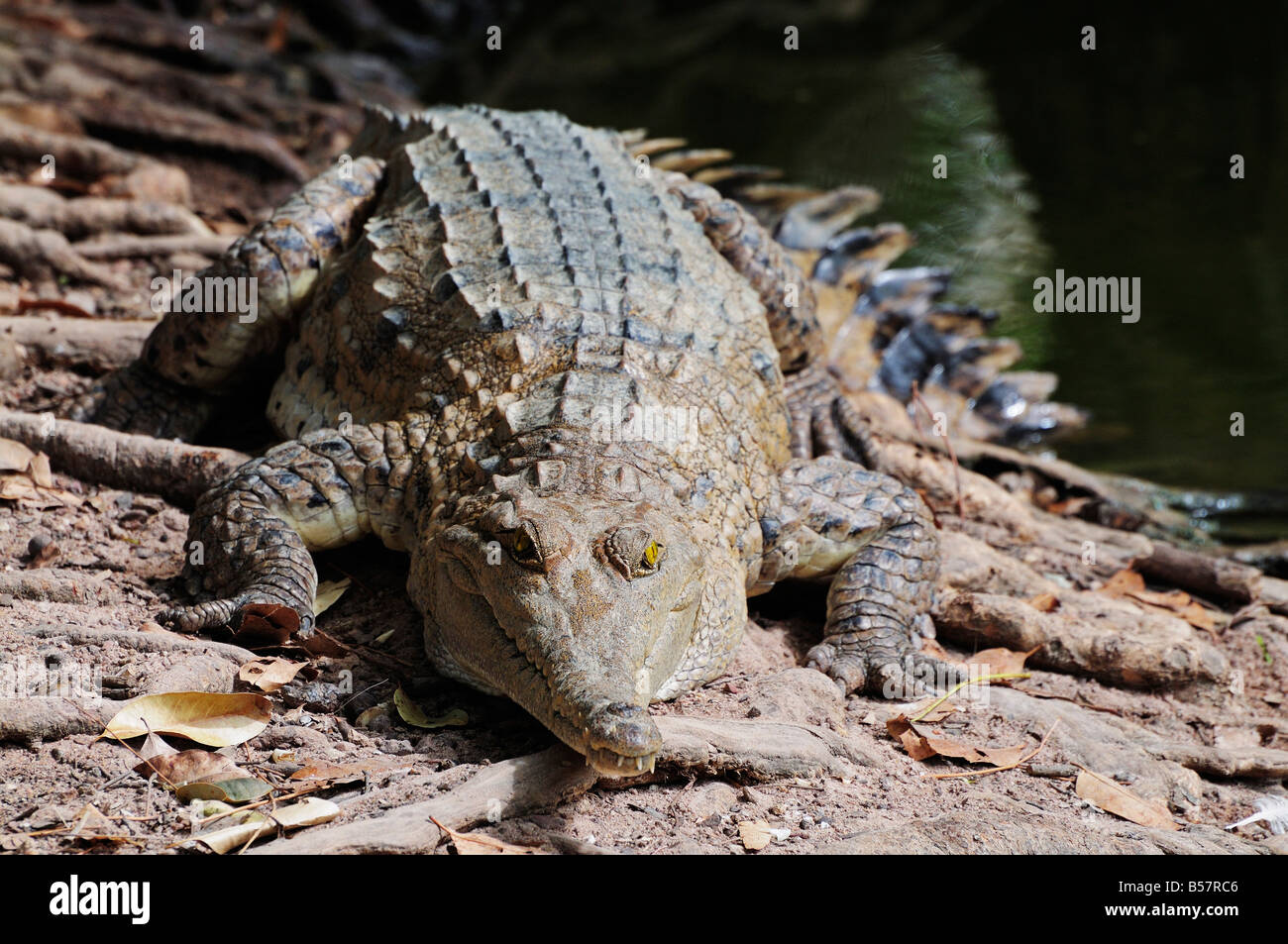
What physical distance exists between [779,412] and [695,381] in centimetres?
73

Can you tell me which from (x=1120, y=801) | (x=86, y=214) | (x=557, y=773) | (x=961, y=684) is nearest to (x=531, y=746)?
(x=557, y=773)

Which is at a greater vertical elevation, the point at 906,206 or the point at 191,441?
the point at 906,206

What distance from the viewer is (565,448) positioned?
3.67 metres

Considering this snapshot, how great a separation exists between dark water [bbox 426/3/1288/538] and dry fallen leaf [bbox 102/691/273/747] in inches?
223

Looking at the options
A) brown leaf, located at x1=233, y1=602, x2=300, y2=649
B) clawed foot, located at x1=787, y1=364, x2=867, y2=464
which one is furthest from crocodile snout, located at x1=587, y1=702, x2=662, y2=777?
clawed foot, located at x1=787, y1=364, x2=867, y2=464

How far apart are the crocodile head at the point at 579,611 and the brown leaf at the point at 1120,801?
1179 millimetres

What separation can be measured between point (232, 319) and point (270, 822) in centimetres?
293

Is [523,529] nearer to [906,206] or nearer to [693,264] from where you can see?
[693,264]

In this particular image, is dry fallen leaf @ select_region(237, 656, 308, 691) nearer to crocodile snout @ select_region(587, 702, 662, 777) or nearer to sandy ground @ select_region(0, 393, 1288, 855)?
sandy ground @ select_region(0, 393, 1288, 855)

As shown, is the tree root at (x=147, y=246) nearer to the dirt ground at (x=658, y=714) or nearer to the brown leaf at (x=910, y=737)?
the dirt ground at (x=658, y=714)

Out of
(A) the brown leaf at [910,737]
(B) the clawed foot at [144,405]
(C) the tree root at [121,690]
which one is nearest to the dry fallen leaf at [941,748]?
(A) the brown leaf at [910,737]

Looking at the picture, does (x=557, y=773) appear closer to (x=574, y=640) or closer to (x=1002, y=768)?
(x=574, y=640)
